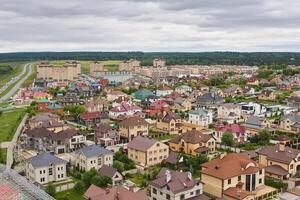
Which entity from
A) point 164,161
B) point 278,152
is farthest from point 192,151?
point 278,152

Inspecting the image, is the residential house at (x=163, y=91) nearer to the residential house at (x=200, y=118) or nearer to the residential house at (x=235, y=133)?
the residential house at (x=200, y=118)

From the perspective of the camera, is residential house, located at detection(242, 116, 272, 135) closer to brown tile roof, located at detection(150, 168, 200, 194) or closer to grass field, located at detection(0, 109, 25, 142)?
brown tile roof, located at detection(150, 168, 200, 194)

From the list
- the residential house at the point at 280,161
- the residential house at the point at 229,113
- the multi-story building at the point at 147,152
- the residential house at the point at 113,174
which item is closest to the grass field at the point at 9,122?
the multi-story building at the point at 147,152

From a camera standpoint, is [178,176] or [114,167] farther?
[114,167]

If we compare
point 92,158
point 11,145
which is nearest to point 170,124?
point 92,158

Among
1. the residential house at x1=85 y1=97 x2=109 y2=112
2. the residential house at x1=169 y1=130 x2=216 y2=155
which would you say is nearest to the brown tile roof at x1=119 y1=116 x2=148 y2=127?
the residential house at x1=169 y1=130 x2=216 y2=155

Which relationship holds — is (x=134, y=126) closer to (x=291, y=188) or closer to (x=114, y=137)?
(x=114, y=137)
